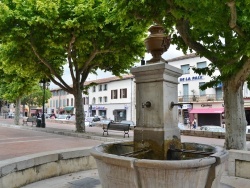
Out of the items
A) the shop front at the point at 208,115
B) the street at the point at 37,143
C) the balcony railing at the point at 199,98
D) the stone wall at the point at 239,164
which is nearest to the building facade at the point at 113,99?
the balcony railing at the point at 199,98

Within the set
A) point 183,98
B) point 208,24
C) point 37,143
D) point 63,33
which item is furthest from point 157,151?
point 183,98

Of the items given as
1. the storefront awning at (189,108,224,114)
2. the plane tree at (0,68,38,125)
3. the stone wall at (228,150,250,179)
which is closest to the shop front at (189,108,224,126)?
the storefront awning at (189,108,224,114)

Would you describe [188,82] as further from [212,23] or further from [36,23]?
[212,23]

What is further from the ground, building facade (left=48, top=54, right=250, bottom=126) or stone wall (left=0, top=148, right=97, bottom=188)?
building facade (left=48, top=54, right=250, bottom=126)

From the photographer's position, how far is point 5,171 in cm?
465

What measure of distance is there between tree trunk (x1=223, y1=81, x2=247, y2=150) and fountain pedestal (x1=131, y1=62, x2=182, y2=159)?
15.4 ft

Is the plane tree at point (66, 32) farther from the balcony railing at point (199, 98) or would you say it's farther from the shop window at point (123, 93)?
the shop window at point (123, 93)

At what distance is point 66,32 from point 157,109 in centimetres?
1033

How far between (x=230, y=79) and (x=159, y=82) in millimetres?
5126

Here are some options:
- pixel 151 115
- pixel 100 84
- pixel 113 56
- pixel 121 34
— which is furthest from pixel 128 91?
pixel 151 115

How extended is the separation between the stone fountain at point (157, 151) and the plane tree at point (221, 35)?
2.58 metres

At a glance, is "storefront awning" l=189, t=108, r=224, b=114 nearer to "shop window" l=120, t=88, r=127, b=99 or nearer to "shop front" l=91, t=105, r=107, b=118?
"shop window" l=120, t=88, r=127, b=99

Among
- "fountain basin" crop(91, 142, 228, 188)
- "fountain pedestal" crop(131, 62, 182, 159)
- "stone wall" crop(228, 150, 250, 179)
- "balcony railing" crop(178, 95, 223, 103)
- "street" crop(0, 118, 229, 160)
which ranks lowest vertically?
"street" crop(0, 118, 229, 160)

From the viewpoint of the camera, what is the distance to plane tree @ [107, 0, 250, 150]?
280 inches
